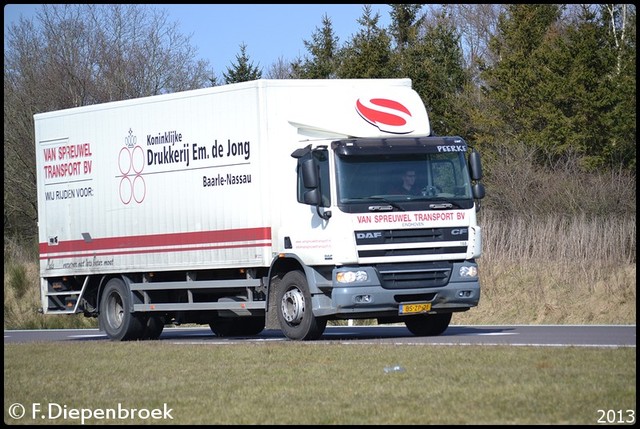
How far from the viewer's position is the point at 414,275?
1833 cm

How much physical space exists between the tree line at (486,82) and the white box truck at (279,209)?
61.0 ft

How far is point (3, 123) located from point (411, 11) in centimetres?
2217

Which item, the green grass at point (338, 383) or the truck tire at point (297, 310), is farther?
the truck tire at point (297, 310)

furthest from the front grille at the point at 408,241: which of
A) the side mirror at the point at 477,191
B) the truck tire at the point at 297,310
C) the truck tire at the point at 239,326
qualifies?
the truck tire at the point at 239,326

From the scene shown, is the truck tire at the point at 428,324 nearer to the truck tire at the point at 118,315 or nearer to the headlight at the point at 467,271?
the headlight at the point at 467,271

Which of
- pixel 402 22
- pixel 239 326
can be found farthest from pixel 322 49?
pixel 239 326

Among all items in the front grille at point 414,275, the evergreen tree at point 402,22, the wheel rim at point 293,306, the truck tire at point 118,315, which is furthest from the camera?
the evergreen tree at point 402,22

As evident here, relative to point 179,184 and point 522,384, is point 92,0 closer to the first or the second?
point 179,184

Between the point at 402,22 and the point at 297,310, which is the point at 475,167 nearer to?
the point at 297,310

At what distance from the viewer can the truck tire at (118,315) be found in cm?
2153

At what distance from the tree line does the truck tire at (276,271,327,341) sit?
65.2 ft

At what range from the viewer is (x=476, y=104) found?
51.2m

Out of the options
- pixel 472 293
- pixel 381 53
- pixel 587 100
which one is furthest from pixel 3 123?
pixel 472 293

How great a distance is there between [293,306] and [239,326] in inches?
170
